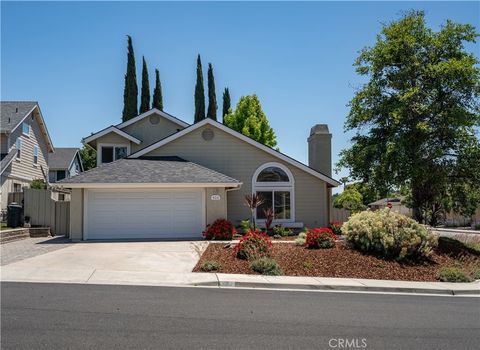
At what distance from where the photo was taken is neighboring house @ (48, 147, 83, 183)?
4266 cm

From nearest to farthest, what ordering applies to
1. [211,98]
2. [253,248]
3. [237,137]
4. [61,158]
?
[253,248]
[237,137]
[61,158]
[211,98]

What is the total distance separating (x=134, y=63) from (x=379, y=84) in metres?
35.0

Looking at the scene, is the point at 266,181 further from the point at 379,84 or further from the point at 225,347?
the point at 225,347

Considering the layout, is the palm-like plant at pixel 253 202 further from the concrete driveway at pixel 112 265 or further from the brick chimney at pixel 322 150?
the brick chimney at pixel 322 150

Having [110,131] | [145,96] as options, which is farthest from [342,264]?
[145,96]

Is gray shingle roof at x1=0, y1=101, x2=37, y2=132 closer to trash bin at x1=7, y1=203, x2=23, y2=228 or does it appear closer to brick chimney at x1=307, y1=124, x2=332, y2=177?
trash bin at x1=7, y1=203, x2=23, y2=228

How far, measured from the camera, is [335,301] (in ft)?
29.5

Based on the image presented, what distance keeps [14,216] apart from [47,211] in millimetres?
1612

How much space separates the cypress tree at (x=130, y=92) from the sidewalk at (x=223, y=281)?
35.7m

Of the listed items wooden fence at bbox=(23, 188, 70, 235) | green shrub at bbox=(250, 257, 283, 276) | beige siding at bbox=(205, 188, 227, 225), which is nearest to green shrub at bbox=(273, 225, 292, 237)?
beige siding at bbox=(205, 188, 227, 225)

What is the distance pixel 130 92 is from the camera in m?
46.3

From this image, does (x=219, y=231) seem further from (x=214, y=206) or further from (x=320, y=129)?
(x=320, y=129)

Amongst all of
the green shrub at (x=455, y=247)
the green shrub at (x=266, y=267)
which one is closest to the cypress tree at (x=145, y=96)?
the green shrub at (x=455, y=247)

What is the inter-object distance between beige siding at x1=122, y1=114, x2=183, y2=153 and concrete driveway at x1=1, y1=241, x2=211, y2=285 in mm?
12234
